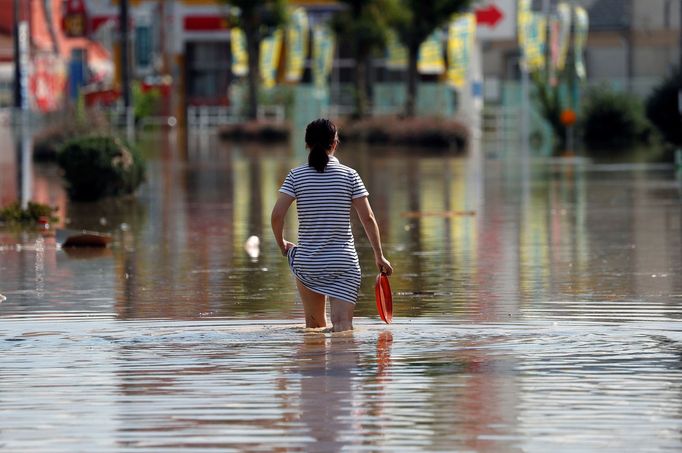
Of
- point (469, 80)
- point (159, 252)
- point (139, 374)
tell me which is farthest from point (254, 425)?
point (469, 80)

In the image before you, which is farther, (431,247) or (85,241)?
(85,241)

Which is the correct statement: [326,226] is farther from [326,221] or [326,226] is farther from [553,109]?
[553,109]

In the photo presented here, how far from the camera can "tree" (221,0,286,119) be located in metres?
61.1

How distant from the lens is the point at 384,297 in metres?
11.1

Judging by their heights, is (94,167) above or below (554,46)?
below

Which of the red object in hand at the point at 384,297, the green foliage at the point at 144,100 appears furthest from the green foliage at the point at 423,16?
the red object in hand at the point at 384,297

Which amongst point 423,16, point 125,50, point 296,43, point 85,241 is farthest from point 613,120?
point 85,241

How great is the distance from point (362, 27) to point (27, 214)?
3600cm

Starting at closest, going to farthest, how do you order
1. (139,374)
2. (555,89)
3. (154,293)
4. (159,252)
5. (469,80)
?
(139,374) < (154,293) < (159,252) < (555,89) < (469,80)

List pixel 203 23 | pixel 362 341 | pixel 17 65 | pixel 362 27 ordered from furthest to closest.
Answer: pixel 203 23 < pixel 17 65 < pixel 362 27 < pixel 362 341

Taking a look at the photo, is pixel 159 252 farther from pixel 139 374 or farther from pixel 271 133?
pixel 271 133

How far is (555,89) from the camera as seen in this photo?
47781 mm

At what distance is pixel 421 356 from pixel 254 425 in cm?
229

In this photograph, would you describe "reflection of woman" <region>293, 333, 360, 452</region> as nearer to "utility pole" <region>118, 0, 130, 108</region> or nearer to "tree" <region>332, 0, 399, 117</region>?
"utility pole" <region>118, 0, 130, 108</region>
